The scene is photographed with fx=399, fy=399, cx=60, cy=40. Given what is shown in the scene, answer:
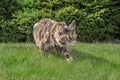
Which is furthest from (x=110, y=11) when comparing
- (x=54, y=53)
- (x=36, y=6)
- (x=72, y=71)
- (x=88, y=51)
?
(x=72, y=71)

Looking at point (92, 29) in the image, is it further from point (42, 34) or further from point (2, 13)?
point (42, 34)

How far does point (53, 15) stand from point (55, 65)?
21.8 ft

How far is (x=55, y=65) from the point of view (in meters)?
8.77

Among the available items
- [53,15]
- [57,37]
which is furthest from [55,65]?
[53,15]

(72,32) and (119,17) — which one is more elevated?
(72,32)

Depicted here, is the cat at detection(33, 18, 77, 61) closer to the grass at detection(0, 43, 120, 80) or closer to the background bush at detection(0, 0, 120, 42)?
the grass at detection(0, 43, 120, 80)

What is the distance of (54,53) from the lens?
981 centimetres

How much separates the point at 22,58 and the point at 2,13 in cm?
663

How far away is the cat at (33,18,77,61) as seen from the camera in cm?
897

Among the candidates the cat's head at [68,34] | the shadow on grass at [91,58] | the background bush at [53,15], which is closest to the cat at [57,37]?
the cat's head at [68,34]

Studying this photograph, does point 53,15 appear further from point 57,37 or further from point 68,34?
point 68,34

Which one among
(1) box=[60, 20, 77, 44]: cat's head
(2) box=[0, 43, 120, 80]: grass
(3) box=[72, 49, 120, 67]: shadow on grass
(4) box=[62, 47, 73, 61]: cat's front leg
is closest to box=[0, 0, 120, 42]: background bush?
(2) box=[0, 43, 120, 80]: grass

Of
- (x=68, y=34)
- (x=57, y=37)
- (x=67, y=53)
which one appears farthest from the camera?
(x=67, y=53)

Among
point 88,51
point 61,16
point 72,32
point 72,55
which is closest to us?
point 72,32
